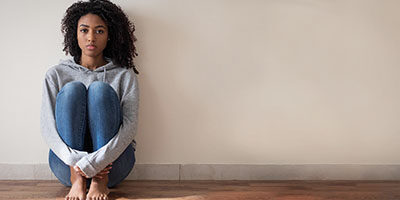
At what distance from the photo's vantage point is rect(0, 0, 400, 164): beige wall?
2.00 metres

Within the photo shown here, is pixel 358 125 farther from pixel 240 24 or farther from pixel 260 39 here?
pixel 240 24

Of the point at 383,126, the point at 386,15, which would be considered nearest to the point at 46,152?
the point at 383,126

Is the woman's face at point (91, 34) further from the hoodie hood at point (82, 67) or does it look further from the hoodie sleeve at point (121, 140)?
the hoodie sleeve at point (121, 140)

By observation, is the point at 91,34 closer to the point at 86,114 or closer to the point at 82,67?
the point at 82,67

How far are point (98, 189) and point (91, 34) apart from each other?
71cm

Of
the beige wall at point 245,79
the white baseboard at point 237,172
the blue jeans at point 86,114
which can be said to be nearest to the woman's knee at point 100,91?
the blue jeans at point 86,114

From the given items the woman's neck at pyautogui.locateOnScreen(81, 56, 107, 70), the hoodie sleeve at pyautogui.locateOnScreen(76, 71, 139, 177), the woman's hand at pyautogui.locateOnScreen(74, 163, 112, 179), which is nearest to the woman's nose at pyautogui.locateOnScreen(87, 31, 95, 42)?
the woman's neck at pyautogui.locateOnScreen(81, 56, 107, 70)

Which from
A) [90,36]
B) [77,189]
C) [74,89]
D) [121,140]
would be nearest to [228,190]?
[121,140]

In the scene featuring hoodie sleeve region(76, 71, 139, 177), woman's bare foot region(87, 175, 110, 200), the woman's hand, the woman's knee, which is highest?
the woman's knee

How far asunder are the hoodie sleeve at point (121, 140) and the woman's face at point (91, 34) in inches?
8.4

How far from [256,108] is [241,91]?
0.39 feet

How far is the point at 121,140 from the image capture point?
5.36 feet

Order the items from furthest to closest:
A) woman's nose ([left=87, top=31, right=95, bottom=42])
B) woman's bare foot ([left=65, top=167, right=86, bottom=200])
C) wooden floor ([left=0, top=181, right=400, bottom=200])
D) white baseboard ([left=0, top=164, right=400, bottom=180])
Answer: white baseboard ([left=0, top=164, right=400, bottom=180]), woman's nose ([left=87, top=31, right=95, bottom=42]), wooden floor ([left=0, top=181, right=400, bottom=200]), woman's bare foot ([left=65, top=167, right=86, bottom=200])

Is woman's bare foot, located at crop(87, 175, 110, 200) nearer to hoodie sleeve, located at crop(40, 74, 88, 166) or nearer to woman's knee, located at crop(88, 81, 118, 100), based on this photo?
hoodie sleeve, located at crop(40, 74, 88, 166)
